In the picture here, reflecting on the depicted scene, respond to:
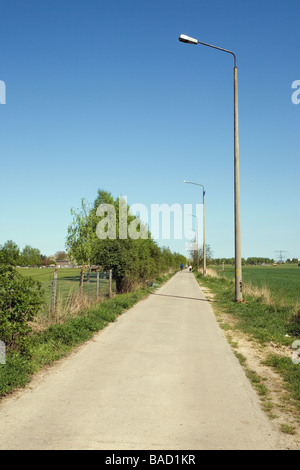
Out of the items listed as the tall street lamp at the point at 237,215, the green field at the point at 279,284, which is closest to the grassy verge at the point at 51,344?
the tall street lamp at the point at 237,215

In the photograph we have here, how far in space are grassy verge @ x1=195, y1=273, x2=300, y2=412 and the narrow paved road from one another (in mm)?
751

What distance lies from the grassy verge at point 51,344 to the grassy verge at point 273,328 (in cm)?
385

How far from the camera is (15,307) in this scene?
650 cm

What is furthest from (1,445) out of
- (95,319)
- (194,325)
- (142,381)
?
(194,325)

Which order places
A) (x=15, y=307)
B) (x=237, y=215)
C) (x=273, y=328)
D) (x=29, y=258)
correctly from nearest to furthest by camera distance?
(x=15, y=307) → (x=273, y=328) → (x=29, y=258) → (x=237, y=215)

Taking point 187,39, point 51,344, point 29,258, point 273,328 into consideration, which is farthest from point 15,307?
point 187,39

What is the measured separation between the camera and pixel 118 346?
28.3 feet

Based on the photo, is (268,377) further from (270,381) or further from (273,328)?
(273,328)

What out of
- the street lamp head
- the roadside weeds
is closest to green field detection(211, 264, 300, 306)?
the roadside weeds

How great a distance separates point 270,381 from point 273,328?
4.84m

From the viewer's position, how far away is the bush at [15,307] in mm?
6316

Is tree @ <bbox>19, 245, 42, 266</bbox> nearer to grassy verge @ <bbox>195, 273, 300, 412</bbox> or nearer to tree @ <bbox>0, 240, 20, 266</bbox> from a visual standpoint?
tree @ <bbox>0, 240, 20, 266</bbox>

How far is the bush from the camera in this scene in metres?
6.32
